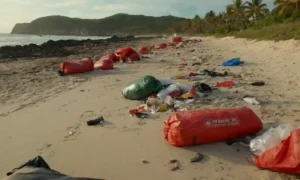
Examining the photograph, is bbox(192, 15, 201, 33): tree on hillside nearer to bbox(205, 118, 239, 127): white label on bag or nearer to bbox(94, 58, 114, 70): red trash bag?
bbox(94, 58, 114, 70): red trash bag

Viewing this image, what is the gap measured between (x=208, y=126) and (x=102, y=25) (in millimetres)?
163352

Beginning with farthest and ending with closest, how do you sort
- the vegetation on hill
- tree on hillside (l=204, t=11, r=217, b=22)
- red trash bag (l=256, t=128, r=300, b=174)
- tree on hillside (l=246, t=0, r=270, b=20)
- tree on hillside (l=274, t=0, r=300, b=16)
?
1. tree on hillside (l=204, t=11, r=217, b=22)
2. tree on hillside (l=246, t=0, r=270, b=20)
3. tree on hillside (l=274, t=0, r=300, b=16)
4. the vegetation on hill
5. red trash bag (l=256, t=128, r=300, b=174)

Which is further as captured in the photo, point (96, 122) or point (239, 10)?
point (239, 10)

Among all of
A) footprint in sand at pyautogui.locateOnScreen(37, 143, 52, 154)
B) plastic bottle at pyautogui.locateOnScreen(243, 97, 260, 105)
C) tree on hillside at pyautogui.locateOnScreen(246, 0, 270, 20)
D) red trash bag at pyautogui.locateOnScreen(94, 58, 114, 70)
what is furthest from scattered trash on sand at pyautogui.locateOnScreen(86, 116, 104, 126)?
tree on hillside at pyautogui.locateOnScreen(246, 0, 270, 20)

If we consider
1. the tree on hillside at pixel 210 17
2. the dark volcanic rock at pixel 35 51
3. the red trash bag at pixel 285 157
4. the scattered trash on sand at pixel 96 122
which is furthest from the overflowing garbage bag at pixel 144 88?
the tree on hillside at pixel 210 17

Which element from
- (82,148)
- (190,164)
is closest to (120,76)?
(82,148)

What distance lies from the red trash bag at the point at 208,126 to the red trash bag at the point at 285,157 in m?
0.66

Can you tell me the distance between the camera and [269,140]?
346 centimetres

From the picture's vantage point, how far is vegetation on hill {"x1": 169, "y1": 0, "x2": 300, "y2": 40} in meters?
17.5

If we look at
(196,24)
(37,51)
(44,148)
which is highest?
(196,24)

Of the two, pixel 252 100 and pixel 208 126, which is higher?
pixel 208 126

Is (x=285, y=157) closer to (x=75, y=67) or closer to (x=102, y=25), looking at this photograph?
(x=75, y=67)

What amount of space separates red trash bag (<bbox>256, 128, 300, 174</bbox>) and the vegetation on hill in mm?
11583

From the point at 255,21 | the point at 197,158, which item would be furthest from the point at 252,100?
the point at 255,21
